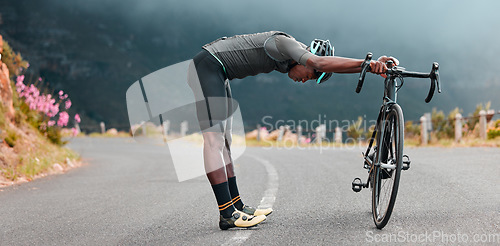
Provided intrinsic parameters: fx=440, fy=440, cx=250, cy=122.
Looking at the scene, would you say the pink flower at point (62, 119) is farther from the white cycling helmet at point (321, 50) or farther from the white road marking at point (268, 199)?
the white cycling helmet at point (321, 50)

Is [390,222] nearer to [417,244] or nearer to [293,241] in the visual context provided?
[417,244]

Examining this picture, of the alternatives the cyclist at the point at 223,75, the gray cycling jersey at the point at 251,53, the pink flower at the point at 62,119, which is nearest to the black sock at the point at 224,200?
the cyclist at the point at 223,75

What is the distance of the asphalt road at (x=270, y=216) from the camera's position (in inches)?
119

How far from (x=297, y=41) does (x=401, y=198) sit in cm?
213

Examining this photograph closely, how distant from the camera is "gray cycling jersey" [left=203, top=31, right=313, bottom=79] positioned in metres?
3.26

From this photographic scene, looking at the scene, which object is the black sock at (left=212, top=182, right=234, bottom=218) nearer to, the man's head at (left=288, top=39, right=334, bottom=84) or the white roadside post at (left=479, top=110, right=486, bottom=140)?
the man's head at (left=288, top=39, right=334, bottom=84)

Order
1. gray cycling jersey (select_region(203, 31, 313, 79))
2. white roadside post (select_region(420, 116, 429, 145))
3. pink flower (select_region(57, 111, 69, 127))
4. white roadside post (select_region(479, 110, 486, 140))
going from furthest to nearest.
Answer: white roadside post (select_region(420, 116, 429, 145)) → white roadside post (select_region(479, 110, 486, 140)) → pink flower (select_region(57, 111, 69, 127)) → gray cycling jersey (select_region(203, 31, 313, 79))

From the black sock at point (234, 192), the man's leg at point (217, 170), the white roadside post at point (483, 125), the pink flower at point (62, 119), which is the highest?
the man's leg at point (217, 170)

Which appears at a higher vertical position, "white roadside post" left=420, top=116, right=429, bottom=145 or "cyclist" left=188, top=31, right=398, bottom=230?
"cyclist" left=188, top=31, right=398, bottom=230

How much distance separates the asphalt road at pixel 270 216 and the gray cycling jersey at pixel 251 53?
4.04 feet

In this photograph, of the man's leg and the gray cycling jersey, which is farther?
the man's leg

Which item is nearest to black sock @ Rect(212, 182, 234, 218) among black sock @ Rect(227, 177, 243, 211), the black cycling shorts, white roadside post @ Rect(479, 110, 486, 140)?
black sock @ Rect(227, 177, 243, 211)

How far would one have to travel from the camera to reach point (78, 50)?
464ft

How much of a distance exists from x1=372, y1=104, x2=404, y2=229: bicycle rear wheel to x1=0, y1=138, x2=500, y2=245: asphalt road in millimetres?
→ 151
